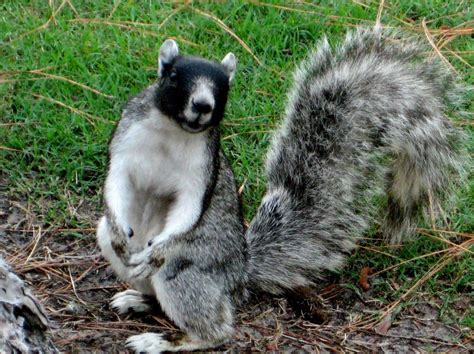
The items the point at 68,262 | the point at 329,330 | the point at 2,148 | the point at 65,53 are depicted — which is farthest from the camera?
the point at 65,53

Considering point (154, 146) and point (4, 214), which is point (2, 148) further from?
point (154, 146)

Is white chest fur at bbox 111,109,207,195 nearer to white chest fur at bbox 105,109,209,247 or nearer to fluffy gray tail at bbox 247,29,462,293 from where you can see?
white chest fur at bbox 105,109,209,247

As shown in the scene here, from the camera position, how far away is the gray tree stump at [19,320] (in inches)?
87.7

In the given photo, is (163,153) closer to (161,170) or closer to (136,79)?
(161,170)

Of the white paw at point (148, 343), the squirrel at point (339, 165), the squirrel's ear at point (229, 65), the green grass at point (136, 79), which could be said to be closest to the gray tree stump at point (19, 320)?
→ the white paw at point (148, 343)

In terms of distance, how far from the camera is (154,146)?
295 cm

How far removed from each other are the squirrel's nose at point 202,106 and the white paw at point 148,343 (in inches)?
32.4

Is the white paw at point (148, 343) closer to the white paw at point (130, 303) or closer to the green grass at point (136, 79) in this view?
the white paw at point (130, 303)

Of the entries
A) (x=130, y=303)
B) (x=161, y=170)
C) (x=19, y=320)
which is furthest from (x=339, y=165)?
(x=19, y=320)

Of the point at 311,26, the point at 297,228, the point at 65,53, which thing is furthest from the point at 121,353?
the point at 311,26

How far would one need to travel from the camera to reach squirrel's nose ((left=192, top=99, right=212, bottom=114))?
2686 millimetres

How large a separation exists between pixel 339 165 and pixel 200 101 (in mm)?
763

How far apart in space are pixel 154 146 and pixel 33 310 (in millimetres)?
791

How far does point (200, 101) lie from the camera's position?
106 inches
